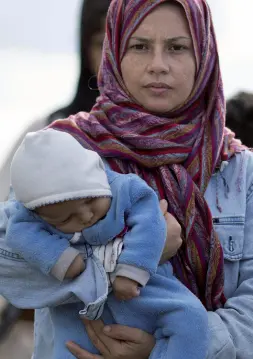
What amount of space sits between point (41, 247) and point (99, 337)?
39 cm

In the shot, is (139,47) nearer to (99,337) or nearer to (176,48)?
(176,48)

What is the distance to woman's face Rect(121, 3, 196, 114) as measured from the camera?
279 cm

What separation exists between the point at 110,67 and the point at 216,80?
39cm

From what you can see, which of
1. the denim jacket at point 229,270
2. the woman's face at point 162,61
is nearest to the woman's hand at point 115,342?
the denim jacket at point 229,270

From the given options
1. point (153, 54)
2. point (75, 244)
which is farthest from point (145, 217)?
point (153, 54)

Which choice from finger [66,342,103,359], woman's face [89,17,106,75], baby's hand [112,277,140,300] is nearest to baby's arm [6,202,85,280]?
baby's hand [112,277,140,300]

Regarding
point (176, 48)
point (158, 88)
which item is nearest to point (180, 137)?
point (158, 88)

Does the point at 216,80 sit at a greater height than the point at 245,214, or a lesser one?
greater

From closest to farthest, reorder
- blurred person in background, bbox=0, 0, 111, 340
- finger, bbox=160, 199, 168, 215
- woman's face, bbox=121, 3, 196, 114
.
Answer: finger, bbox=160, 199, 168, 215 → woman's face, bbox=121, 3, 196, 114 → blurred person in background, bbox=0, 0, 111, 340

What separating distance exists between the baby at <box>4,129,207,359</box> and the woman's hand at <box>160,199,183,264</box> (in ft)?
0.27

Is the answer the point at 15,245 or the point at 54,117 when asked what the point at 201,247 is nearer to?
the point at 15,245

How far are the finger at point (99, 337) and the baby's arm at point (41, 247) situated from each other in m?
0.21

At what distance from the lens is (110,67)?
3006mm

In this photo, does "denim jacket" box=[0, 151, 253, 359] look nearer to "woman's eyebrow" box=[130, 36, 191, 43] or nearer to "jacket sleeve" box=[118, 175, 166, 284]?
"jacket sleeve" box=[118, 175, 166, 284]
